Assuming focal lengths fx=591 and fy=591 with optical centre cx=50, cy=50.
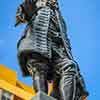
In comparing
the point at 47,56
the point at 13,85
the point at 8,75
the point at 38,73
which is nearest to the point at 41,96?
the point at 38,73

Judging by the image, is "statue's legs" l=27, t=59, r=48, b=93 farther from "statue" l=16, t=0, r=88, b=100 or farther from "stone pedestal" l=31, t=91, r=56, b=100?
"stone pedestal" l=31, t=91, r=56, b=100

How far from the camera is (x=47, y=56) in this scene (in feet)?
27.8

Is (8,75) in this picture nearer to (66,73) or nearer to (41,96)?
(66,73)

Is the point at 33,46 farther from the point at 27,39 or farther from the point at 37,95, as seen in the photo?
the point at 37,95

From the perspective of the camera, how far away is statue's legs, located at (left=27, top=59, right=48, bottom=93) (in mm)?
8398

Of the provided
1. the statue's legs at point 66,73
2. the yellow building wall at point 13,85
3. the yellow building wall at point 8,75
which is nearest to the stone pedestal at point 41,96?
the statue's legs at point 66,73

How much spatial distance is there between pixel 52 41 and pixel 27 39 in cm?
40

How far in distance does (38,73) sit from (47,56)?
276 mm

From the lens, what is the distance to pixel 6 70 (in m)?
53.8

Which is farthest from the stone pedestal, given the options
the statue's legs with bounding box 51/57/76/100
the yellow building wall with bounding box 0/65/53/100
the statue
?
the yellow building wall with bounding box 0/65/53/100

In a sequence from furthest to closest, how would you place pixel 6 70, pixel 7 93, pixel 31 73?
pixel 6 70, pixel 7 93, pixel 31 73

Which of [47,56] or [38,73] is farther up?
[47,56]

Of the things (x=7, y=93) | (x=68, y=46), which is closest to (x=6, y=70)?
(x=7, y=93)

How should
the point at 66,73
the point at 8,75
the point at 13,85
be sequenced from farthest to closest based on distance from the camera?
the point at 8,75, the point at 13,85, the point at 66,73
